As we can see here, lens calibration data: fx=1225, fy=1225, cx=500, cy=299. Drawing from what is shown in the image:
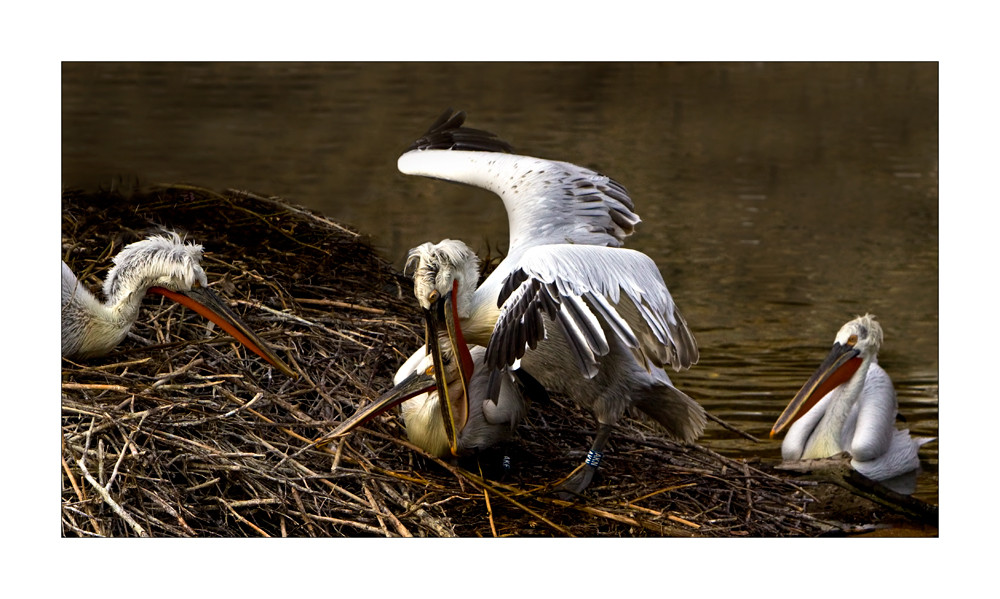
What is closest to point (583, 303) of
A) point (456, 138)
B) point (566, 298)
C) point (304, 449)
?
point (566, 298)

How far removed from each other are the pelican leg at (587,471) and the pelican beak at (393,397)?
505 mm

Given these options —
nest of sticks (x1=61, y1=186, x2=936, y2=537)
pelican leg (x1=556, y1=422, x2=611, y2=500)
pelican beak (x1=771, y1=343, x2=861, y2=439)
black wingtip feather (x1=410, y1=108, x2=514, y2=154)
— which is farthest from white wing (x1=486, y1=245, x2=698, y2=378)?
black wingtip feather (x1=410, y1=108, x2=514, y2=154)

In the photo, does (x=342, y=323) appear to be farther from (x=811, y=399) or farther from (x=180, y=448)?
(x=811, y=399)

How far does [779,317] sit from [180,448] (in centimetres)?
281

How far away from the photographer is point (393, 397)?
369cm

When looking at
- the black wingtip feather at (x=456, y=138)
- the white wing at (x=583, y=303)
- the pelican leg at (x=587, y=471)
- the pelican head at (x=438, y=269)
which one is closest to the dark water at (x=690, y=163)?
the black wingtip feather at (x=456, y=138)

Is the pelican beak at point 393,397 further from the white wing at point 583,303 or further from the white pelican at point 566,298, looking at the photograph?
the white wing at point 583,303

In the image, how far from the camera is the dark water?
434 centimetres

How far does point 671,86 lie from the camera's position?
4793 mm

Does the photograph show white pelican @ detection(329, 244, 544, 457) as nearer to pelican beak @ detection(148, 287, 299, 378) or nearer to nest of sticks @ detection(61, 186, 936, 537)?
nest of sticks @ detection(61, 186, 936, 537)

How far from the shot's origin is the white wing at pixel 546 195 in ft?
13.6

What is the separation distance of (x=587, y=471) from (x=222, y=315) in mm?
1257

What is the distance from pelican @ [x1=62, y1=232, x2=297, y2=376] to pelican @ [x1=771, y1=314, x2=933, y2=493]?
1739 mm
